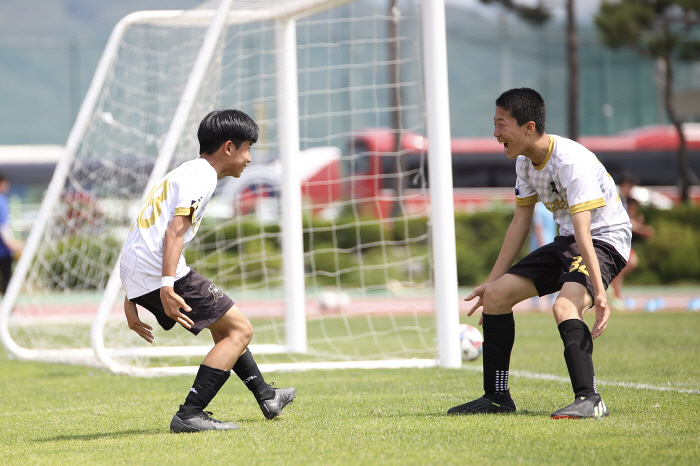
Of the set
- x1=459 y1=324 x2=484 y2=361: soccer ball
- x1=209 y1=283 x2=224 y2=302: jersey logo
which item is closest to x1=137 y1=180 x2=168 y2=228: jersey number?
x1=209 y1=283 x2=224 y2=302: jersey logo

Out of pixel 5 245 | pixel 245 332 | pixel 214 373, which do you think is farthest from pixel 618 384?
pixel 5 245

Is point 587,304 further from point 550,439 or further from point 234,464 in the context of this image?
point 234,464

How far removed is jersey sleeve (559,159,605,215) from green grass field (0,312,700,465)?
1061mm

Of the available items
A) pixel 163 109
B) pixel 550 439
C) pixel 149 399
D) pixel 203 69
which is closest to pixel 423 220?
pixel 163 109

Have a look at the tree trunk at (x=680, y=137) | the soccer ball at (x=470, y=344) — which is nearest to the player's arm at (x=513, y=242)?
the soccer ball at (x=470, y=344)

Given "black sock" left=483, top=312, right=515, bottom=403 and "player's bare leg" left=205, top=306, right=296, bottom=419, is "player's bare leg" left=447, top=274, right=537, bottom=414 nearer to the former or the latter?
"black sock" left=483, top=312, right=515, bottom=403

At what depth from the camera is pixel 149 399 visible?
5.48m

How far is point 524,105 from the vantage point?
4219 millimetres

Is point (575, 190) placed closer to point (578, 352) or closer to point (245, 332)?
point (578, 352)

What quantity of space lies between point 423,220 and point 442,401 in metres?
15.6

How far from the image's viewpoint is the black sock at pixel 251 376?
4395 mm

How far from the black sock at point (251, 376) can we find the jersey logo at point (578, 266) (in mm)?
1720

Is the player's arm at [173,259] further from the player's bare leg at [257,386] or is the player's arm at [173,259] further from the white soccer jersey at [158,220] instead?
the player's bare leg at [257,386]

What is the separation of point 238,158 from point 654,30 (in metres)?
23.9
